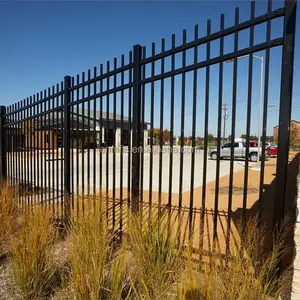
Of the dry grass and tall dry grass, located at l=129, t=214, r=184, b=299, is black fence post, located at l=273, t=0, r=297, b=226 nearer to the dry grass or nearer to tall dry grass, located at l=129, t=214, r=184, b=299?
the dry grass

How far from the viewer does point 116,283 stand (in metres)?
2.01

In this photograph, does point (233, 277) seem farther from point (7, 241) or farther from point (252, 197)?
point (252, 197)

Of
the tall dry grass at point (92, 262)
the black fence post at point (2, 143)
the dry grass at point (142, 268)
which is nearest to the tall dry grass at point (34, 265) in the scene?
the dry grass at point (142, 268)

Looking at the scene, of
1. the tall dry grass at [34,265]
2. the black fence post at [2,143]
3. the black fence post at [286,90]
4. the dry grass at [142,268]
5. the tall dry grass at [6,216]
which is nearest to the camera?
the dry grass at [142,268]

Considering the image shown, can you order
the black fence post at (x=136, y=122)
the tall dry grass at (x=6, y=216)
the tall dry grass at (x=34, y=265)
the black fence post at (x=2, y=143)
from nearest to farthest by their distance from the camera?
1. the tall dry grass at (x=34, y=265)
2. the black fence post at (x=136, y=122)
3. the tall dry grass at (x=6, y=216)
4. the black fence post at (x=2, y=143)

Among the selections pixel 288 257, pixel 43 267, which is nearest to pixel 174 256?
pixel 43 267

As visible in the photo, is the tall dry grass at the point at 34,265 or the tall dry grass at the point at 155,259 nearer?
the tall dry grass at the point at 155,259

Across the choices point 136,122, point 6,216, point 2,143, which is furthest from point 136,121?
point 2,143

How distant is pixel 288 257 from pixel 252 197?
431 cm

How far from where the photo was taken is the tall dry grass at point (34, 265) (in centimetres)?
231

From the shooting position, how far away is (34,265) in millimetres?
2377

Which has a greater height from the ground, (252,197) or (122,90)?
(122,90)

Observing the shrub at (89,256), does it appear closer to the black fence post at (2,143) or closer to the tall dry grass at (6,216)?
the tall dry grass at (6,216)

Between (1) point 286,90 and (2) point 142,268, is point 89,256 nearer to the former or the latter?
(2) point 142,268
